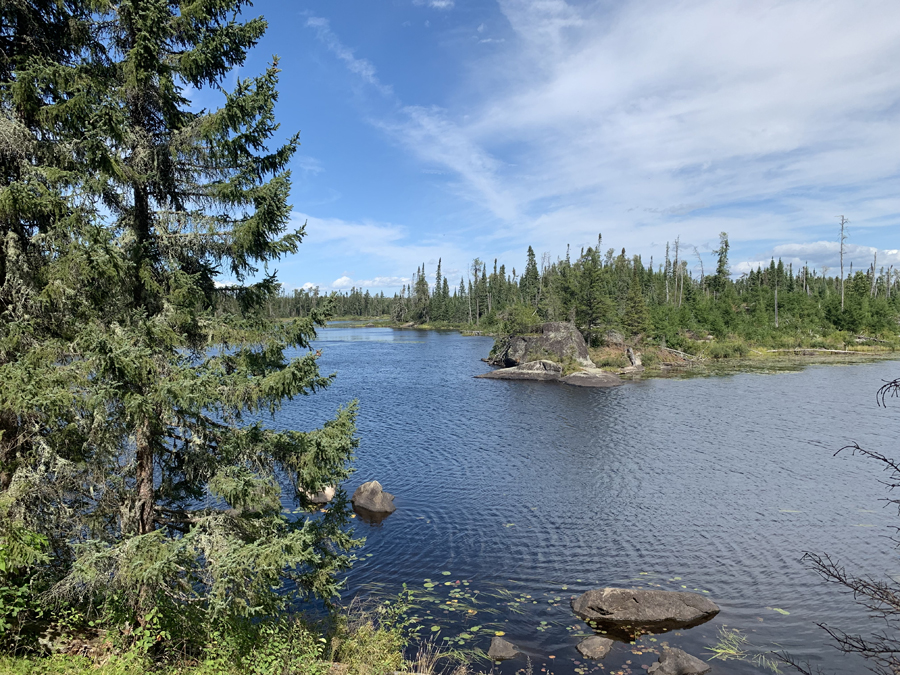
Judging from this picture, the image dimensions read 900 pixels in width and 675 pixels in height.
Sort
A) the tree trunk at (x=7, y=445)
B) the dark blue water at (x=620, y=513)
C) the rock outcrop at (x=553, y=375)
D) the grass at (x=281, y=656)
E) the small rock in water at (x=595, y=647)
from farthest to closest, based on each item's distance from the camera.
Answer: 1. the rock outcrop at (x=553, y=375)
2. the dark blue water at (x=620, y=513)
3. the small rock in water at (x=595, y=647)
4. the tree trunk at (x=7, y=445)
5. the grass at (x=281, y=656)

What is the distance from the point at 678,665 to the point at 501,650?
4123 mm

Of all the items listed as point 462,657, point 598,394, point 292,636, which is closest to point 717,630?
point 462,657

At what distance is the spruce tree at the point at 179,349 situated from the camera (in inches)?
323

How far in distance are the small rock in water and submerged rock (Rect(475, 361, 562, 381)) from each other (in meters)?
46.0

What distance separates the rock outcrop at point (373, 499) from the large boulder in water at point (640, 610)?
30.2ft

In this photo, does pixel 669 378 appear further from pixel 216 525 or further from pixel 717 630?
pixel 216 525

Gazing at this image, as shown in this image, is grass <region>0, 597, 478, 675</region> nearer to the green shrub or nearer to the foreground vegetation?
the foreground vegetation

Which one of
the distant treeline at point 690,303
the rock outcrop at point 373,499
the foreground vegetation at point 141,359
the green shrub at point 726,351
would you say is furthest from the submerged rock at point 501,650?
the green shrub at point 726,351

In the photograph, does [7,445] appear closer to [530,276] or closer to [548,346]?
[548,346]

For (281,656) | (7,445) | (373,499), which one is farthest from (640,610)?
(7,445)

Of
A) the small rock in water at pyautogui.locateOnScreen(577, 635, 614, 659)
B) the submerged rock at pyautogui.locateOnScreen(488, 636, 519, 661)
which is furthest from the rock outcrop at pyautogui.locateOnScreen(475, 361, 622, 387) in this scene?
the submerged rock at pyautogui.locateOnScreen(488, 636, 519, 661)

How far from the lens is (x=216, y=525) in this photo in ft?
29.8

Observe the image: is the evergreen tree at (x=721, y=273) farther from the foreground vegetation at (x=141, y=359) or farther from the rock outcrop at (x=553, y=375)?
the foreground vegetation at (x=141, y=359)

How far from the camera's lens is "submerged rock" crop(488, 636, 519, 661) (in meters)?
12.4
